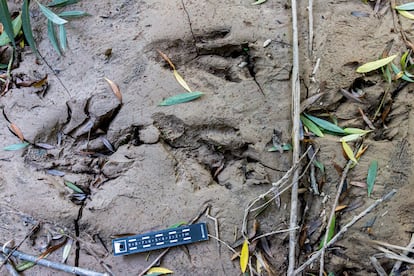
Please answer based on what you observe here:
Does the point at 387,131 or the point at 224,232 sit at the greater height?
the point at 387,131

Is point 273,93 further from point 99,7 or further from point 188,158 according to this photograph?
point 99,7

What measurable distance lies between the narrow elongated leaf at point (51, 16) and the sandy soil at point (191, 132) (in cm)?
11

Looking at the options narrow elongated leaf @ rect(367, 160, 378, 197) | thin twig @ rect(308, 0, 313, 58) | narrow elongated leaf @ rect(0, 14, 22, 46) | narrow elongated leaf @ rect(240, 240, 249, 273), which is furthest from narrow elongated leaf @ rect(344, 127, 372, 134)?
narrow elongated leaf @ rect(0, 14, 22, 46)

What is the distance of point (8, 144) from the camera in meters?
1.73

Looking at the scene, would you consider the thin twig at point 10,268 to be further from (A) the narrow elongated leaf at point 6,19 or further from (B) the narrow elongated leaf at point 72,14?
(B) the narrow elongated leaf at point 72,14

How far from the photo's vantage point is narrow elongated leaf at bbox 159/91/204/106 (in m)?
1.67

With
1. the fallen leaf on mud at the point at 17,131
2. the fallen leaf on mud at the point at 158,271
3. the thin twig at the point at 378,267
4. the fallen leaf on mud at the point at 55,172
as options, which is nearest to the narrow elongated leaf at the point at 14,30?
the fallen leaf on mud at the point at 17,131

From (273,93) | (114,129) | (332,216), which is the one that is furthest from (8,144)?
(332,216)

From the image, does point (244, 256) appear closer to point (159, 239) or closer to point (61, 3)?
point (159, 239)

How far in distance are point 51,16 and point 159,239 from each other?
1.00 meters

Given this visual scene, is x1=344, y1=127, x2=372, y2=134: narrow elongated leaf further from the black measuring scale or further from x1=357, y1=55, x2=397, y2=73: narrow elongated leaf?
the black measuring scale

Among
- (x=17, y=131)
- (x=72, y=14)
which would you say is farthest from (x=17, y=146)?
(x=72, y=14)

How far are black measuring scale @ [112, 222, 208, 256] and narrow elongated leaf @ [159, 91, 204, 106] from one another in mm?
500

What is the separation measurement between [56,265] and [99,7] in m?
1.09
